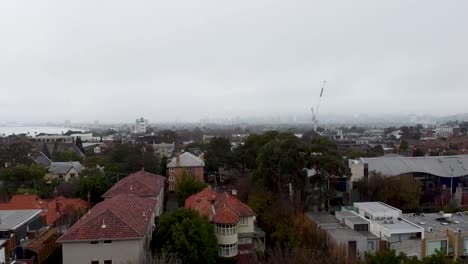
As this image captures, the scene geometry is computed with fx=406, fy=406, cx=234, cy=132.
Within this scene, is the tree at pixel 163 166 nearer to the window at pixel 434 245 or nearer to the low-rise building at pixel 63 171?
the low-rise building at pixel 63 171

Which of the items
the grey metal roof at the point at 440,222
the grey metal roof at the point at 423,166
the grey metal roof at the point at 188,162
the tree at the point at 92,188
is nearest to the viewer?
the grey metal roof at the point at 440,222

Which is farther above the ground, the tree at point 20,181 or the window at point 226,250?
the tree at point 20,181

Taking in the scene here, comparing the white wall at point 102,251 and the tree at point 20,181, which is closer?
the white wall at point 102,251

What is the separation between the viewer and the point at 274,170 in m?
24.2

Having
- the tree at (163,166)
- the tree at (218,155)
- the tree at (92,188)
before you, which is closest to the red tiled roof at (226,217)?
the tree at (92,188)

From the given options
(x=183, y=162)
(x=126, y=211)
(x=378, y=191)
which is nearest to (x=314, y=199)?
(x=378, y=191)

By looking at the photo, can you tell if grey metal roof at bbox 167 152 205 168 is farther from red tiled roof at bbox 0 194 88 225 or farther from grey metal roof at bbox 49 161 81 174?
red tiled roof at bbox 0 194 88 225

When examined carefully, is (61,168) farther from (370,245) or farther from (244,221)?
(370,245)

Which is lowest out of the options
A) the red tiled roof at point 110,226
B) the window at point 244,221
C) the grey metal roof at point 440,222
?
the grey metal roof at point 440,222

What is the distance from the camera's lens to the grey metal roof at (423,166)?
30.2m

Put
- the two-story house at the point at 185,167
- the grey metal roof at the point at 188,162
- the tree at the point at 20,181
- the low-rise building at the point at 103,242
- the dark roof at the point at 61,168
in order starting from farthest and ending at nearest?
the dark roof at the point at 61,168, the grey metal roof at the point at 188,162, the two-story house at the point at 185,167, the tree at the point at 20,181, the low-rise building at the point at 103,242

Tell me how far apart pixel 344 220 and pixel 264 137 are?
1285cm

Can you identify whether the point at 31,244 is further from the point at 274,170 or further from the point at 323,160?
the point at 323,160

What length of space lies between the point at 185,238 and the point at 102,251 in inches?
127
